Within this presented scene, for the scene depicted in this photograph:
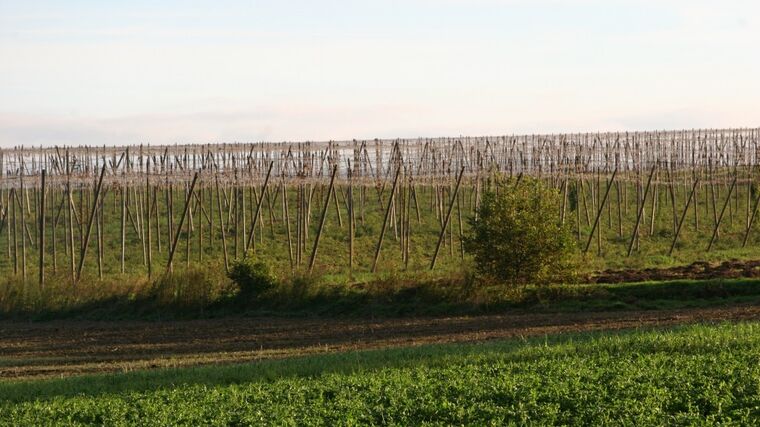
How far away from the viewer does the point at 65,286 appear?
43188 millimetres

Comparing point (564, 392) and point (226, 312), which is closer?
point (564, 392)

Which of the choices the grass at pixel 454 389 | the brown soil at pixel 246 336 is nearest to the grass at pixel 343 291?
the brown soil at pixel 246 336

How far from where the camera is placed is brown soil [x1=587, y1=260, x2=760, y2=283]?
40.5m

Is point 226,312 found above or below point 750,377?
below

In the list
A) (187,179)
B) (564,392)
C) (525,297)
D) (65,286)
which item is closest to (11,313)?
(65,286)

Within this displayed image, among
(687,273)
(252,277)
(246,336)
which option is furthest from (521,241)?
(246,336)

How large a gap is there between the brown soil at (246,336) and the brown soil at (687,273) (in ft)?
20.8

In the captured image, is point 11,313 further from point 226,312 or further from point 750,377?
point 750,377

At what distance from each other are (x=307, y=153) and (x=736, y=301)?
31.5m

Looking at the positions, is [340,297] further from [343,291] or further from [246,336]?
[246,336]

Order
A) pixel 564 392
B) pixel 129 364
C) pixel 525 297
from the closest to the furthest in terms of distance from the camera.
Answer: pixel 564 392 → pixel 129 364 → pixel 525 297

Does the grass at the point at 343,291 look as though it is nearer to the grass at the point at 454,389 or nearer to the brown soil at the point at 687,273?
the brown soil at the point at 687,273

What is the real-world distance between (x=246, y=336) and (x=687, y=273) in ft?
57.6

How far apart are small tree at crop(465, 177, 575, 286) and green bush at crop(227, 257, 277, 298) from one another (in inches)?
286
